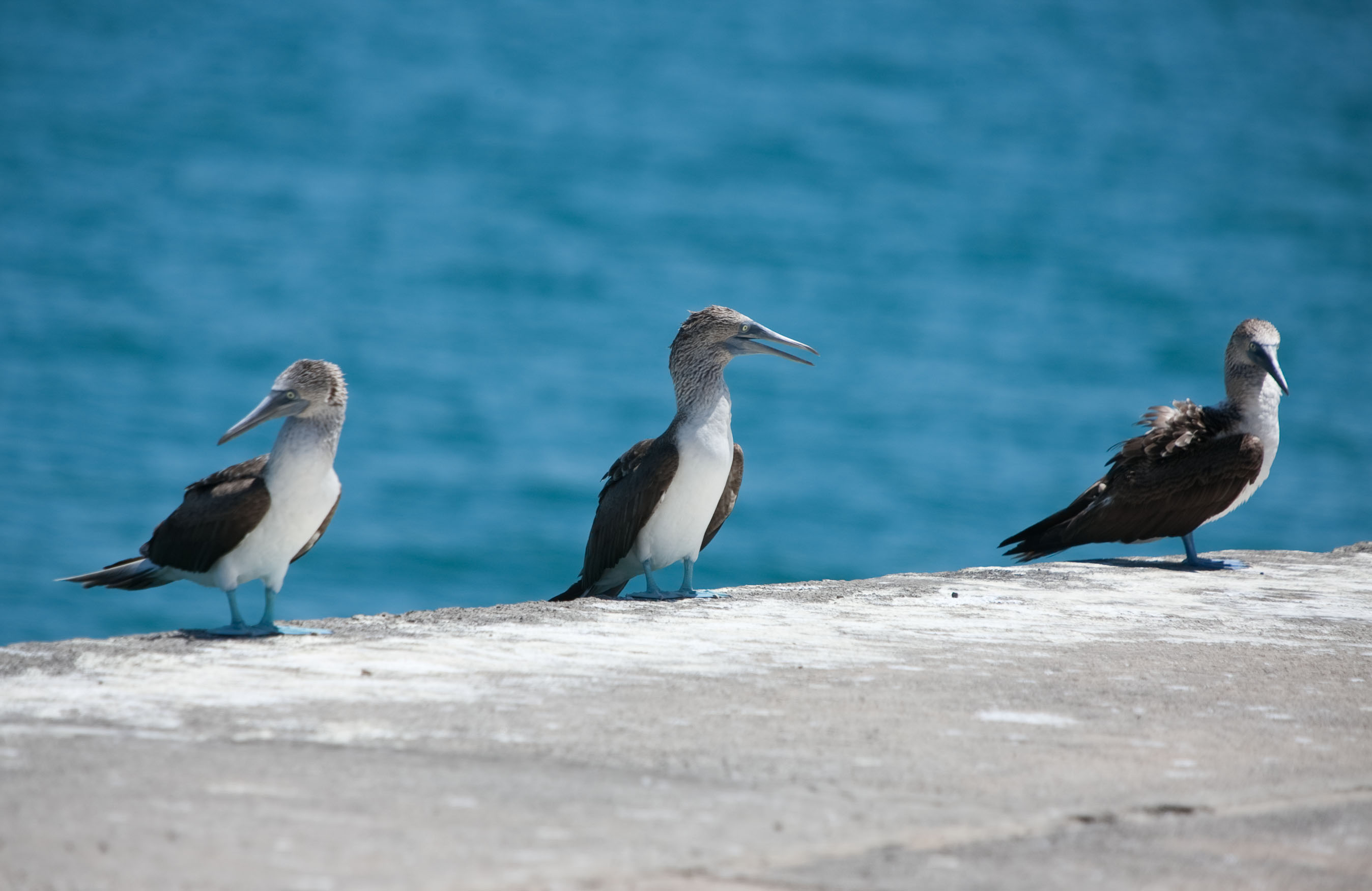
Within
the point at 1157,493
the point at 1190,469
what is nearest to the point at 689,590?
the point at 1157,493

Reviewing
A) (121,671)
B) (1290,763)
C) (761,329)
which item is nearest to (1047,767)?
(1290,763)

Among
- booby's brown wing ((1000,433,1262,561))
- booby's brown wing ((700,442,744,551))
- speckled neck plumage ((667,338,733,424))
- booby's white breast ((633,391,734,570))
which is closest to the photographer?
booby's white breast ((633,391,734,570))

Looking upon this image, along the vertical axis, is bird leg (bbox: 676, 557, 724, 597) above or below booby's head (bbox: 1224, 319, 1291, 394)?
below

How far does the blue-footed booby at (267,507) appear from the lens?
4.94 m

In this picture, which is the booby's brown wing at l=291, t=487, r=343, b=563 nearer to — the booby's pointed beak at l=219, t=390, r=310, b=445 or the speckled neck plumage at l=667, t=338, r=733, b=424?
the booby's pointed beak at l=219, t=390, r=310, b=445

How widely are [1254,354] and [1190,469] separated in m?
0.85

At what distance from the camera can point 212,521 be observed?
4.93 metres

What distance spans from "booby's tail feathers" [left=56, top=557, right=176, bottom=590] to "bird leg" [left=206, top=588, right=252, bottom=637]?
0.31 meters

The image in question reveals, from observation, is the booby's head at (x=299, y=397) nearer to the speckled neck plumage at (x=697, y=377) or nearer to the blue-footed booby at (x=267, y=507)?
the blue-footed booby at (x=267, y=507)

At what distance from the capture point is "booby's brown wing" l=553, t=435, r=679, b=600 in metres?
6.32

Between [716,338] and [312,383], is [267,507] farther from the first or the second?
[716,338]

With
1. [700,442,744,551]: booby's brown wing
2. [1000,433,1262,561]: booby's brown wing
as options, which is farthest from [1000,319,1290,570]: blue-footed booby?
[700,442,744,551]: booby's brown wing

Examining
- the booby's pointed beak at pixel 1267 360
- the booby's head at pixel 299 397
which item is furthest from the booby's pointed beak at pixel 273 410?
the booby's pointed beak at pixel 1267 360

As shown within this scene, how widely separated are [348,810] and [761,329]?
170 inches
